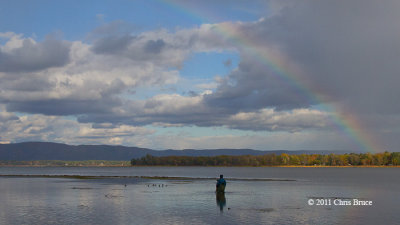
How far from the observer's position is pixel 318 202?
70.1 m

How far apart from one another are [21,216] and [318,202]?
4297cm

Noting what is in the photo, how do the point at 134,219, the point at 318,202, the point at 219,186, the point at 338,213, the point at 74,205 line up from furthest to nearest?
1. the point at 219,186
2. the point at 318,202
3. the point at 74,205
4. the point at 338,213
5. the point at 134,219

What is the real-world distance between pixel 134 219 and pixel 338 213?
2553 cm

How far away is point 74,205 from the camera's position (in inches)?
2591

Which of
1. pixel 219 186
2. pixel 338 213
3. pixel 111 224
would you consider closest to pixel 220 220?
pixel 111 224

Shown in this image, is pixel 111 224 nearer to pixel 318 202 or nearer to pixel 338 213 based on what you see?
pixel 338 213

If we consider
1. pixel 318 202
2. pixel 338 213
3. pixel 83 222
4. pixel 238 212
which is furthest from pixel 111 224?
pixel 318 202

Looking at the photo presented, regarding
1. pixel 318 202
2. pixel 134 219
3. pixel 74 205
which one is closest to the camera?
pixel 134 219

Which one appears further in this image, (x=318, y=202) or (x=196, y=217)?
(x=318, y=202)

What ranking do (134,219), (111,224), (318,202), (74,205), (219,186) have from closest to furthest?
(111,224) → (134,219) → (74,205) → (318,202) → (219,186)

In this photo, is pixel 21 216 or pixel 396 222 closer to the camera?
pixel 396 222

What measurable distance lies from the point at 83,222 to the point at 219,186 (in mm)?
39867

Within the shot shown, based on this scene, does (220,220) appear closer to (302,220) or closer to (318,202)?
(302,220)

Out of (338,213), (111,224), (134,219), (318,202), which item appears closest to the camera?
(111,224)
